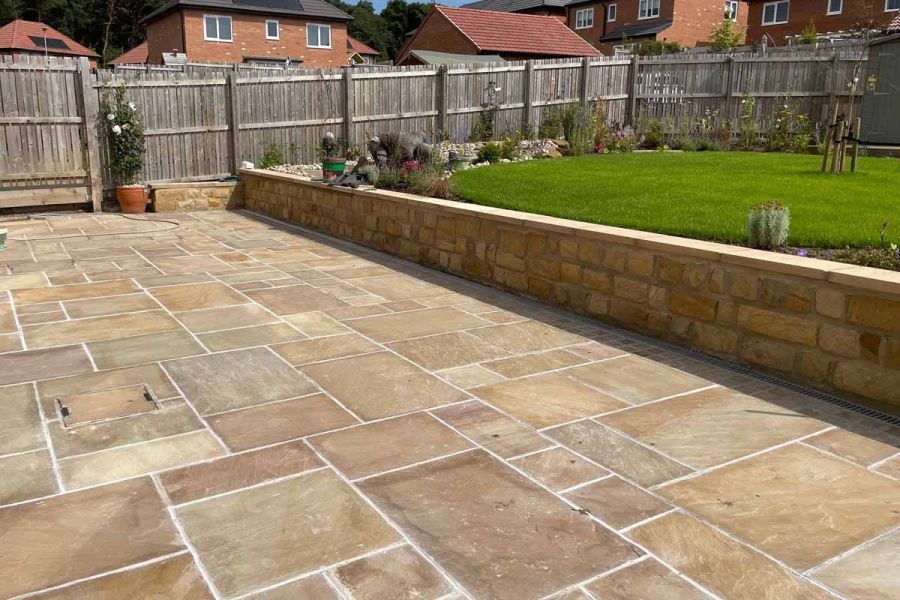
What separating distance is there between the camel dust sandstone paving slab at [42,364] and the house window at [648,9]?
35083 millimetres

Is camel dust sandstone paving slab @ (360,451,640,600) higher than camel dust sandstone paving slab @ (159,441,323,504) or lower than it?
higher

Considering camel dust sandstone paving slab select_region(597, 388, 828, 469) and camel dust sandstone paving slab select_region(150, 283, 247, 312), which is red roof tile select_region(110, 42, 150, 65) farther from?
camel dust sandstone paving slab select_region(597, 388, 828, 469)

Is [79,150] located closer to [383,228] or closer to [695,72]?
[383,228]

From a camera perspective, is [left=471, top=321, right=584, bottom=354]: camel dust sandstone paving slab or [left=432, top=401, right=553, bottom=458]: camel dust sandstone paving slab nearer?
[left=432, top=401, right=553, bottom=458]: camel dust sandstone paving slab

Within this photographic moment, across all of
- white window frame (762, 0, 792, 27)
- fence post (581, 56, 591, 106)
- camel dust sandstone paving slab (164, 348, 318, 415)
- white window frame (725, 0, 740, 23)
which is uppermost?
white window frame (725, 0, 740, 23)

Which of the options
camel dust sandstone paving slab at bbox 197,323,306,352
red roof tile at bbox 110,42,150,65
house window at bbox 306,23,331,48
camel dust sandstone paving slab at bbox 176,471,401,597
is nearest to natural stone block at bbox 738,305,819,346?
camel dust sandstone paving slab at bbox 176,471,401,597

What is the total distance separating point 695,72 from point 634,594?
1445cm

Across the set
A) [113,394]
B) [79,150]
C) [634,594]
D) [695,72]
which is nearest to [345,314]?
[113,394]

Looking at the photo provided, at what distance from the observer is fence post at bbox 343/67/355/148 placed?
484 inches

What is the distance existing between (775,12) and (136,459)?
35.9 meters

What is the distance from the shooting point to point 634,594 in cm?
222

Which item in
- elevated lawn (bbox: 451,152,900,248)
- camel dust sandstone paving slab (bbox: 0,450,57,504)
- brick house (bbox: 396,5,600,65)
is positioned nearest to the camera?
camel dust sandstone paving slab (bbox: 0,450,57,504)

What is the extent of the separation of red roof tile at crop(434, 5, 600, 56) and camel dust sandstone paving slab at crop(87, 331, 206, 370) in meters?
27.2

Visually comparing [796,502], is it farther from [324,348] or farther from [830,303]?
[324,348]
